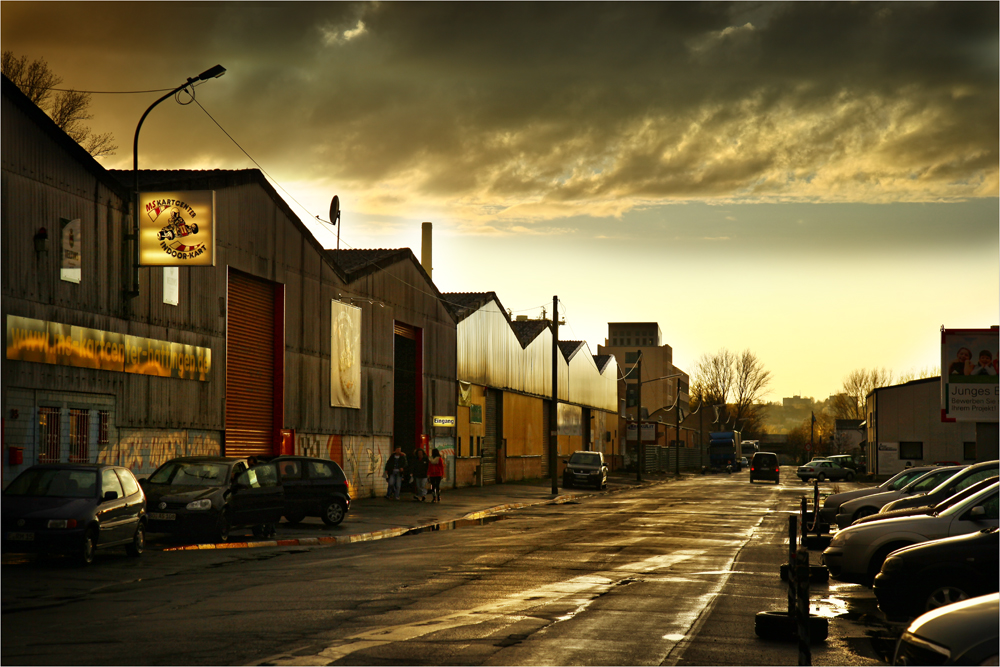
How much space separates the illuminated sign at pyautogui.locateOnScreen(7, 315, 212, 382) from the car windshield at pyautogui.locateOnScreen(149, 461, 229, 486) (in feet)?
9.57

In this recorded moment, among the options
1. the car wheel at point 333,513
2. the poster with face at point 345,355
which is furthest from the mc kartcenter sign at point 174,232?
the poster with face at point 345,355

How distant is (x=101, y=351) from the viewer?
2180 cm

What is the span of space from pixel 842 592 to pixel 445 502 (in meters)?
23.0

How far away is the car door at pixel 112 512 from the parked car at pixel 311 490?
21.0 ft

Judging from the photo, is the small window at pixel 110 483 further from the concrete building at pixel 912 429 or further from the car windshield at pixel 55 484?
the concrete building at pixel 912 429

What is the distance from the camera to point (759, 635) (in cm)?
1019

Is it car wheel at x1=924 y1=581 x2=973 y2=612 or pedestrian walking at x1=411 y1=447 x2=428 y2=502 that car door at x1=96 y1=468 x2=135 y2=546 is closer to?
car wheel at x1=924 y1=581 x2=973 y2=612

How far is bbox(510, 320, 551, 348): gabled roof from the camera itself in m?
60.8

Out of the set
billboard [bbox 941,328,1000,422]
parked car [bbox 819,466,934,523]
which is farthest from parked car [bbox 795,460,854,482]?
parked car [bbox 819,466,934,523]

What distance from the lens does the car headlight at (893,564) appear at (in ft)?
34.5

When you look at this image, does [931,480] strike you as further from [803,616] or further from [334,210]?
[334,210]

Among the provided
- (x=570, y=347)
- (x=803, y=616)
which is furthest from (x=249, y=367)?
(x=570, y=347)

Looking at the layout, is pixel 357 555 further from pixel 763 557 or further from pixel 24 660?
pixel 24 660

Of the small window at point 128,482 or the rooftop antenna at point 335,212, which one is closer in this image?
the small window at point 128,482
